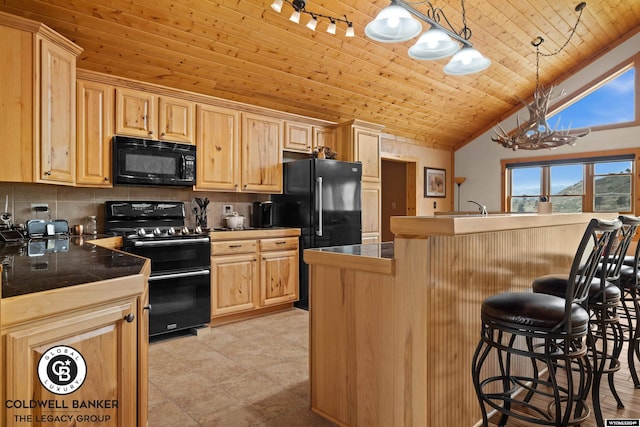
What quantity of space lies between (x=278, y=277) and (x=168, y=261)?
124 centimetres

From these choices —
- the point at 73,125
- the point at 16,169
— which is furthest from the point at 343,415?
the point at 73,125

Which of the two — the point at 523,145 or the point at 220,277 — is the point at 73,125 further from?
the point at 523,145

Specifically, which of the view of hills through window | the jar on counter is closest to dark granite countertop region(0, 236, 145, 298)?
the jar on counter

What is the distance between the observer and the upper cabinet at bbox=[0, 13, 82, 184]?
248 cm

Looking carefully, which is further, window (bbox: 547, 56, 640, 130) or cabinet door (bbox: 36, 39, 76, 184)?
window (bbox: 547, 56, 640, 130)

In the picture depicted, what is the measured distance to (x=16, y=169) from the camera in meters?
2.54

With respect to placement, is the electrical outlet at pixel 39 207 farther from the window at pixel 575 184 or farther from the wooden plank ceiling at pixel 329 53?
the window at pixel 575 184

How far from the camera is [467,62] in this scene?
8.96 ft

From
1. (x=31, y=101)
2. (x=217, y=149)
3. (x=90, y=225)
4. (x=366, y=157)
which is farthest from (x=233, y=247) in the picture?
(x=366, y=157)

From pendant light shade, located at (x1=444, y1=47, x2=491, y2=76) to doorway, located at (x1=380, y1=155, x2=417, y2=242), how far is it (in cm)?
393

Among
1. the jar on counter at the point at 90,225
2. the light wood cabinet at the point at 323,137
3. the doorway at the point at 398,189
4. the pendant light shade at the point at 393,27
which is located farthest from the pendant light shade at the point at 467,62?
the doorway at the point at 398,189

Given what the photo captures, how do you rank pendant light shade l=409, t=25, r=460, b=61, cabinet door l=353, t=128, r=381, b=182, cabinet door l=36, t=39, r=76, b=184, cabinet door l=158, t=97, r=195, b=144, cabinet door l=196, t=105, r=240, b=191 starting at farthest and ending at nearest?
cabinet door l=353, t=128, r=381, b=182
cabinet door l=196, t=105, r=240, b=191
cabinet door l=158, t=97, r=195, b=144
cabinet door l=36, t=39, r=76, b=184
pendant light shade l=409, t=25, r=460, b=61

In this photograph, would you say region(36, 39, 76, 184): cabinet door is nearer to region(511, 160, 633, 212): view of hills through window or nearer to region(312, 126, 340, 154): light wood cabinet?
region(312, 126, 340, 154): light wood cabinet

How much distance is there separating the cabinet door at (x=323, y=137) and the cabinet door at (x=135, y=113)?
203 cm
